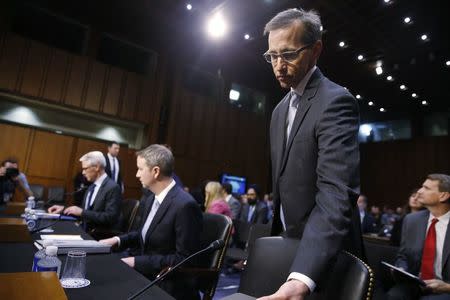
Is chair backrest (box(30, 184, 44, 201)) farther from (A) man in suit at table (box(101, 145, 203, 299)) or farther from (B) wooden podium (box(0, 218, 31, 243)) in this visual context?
(B) wooden podium (box(0, 218, 31, 243))

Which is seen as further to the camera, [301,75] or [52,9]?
[52,9]

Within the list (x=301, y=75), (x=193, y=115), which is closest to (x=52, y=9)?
(x=193, y=115)

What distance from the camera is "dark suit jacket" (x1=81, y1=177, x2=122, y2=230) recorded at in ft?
9.63

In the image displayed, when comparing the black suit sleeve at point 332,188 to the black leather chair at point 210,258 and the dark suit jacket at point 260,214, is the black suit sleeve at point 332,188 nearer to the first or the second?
the black leather chair at point 210,258

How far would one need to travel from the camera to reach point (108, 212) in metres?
2.97

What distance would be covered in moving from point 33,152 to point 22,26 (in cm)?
295

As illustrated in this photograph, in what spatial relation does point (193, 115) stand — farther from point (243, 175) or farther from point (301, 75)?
point (301, 75)

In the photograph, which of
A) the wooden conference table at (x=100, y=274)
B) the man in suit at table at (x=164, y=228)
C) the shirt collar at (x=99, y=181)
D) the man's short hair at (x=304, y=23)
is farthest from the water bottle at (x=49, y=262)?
the shirt collar at (x=99, y=181)

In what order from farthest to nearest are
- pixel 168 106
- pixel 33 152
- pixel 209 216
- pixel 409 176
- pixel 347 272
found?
pixel 409 176 < pixel 168 106 < pixel 33 152 < pixel 209 216 < pixel 347 272

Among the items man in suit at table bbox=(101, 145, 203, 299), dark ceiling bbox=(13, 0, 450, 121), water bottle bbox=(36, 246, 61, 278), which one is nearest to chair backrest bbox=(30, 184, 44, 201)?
dark ceiling bbox=(13, 0, 450, 121)

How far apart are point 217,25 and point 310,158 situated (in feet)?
22.8

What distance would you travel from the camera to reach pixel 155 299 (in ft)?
3.37

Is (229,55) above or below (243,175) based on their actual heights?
above

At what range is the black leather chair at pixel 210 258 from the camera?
1.72 m
